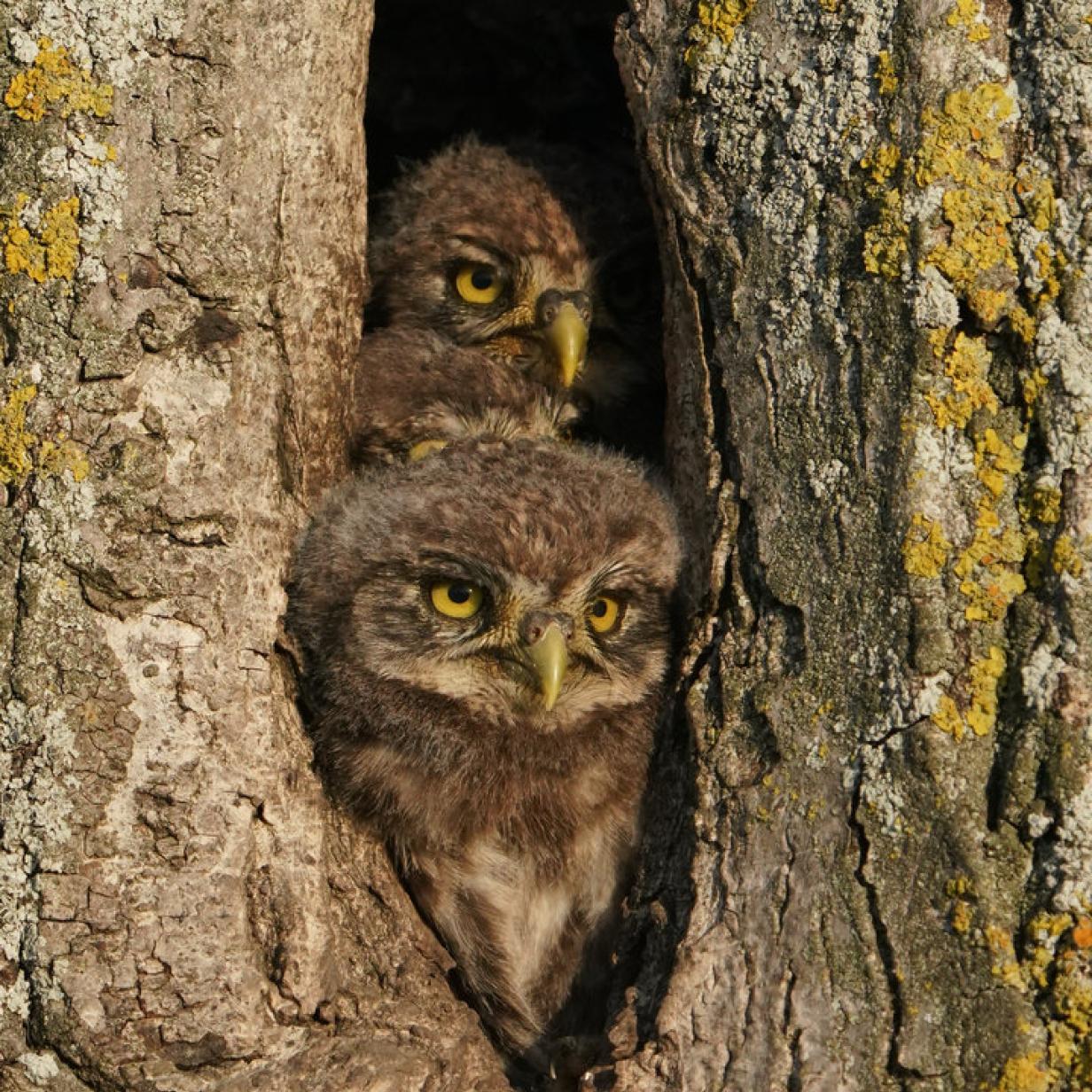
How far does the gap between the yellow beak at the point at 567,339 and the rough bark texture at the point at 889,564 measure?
3.96ft

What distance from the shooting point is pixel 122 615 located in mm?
3039

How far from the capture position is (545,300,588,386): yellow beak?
14.1ft

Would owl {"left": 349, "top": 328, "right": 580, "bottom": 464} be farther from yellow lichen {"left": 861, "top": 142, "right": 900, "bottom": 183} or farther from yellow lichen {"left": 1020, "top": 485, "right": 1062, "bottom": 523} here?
yellow lichen {"left": 1020, "top": 485, "right": 1062, "bottom": 523}

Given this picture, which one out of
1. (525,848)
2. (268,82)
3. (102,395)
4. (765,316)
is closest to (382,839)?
(525,848)

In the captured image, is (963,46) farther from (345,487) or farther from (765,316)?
(345,487)

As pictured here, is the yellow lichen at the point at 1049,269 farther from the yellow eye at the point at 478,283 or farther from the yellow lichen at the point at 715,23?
the yellow eye at the point at 478,283

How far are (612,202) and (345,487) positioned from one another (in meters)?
1.46

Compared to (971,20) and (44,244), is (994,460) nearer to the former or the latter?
(971,20)

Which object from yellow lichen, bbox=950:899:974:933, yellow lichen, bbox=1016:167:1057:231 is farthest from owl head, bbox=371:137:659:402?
yellow lichen, bbox=950:899:974:933

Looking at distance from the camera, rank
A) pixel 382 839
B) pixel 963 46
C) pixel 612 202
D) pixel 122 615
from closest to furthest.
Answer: pixel 963 46, pixel 122 615, pixel 382 839, pixel 612 202

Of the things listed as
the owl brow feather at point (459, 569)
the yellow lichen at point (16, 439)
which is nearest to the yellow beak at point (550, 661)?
the owl brow feather at point (459, 569)

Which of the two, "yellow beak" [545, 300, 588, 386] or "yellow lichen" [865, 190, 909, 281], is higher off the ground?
"yellow lichen" [865, 190, 909, 281]

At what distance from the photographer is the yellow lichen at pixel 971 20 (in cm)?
283

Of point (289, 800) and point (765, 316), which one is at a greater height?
point (765, 316)
